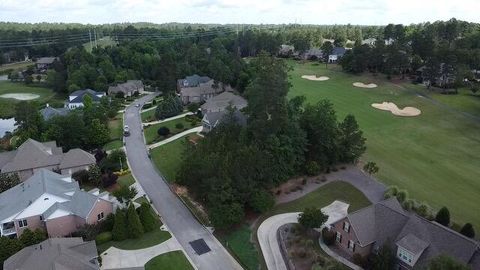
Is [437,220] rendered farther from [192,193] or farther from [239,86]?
[239,86]

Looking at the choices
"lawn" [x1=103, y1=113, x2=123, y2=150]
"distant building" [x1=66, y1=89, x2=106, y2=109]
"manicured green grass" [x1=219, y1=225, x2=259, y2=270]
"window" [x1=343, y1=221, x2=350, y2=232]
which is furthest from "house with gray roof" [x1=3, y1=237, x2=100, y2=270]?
"distant building" [x1=66, y1=89, x2=106, y2=109]

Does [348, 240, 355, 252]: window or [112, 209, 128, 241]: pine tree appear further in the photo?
[112, 209, 128, 241]: pine tree

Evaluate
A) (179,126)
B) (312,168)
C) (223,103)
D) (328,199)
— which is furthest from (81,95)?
(328,199)

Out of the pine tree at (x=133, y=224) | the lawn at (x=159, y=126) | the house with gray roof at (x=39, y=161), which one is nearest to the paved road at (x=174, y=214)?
the lawn at (x=159, y=126)

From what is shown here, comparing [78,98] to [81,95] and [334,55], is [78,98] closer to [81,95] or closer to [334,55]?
[81,95]

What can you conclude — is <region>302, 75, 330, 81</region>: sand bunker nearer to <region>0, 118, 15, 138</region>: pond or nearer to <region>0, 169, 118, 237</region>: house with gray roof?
<region>0, 118, 15, 138</region>: pond

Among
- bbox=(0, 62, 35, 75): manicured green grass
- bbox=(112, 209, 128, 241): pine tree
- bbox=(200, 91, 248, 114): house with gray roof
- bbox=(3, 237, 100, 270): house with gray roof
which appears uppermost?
bbox=(0, 62, 35, 75): manicured green grass
